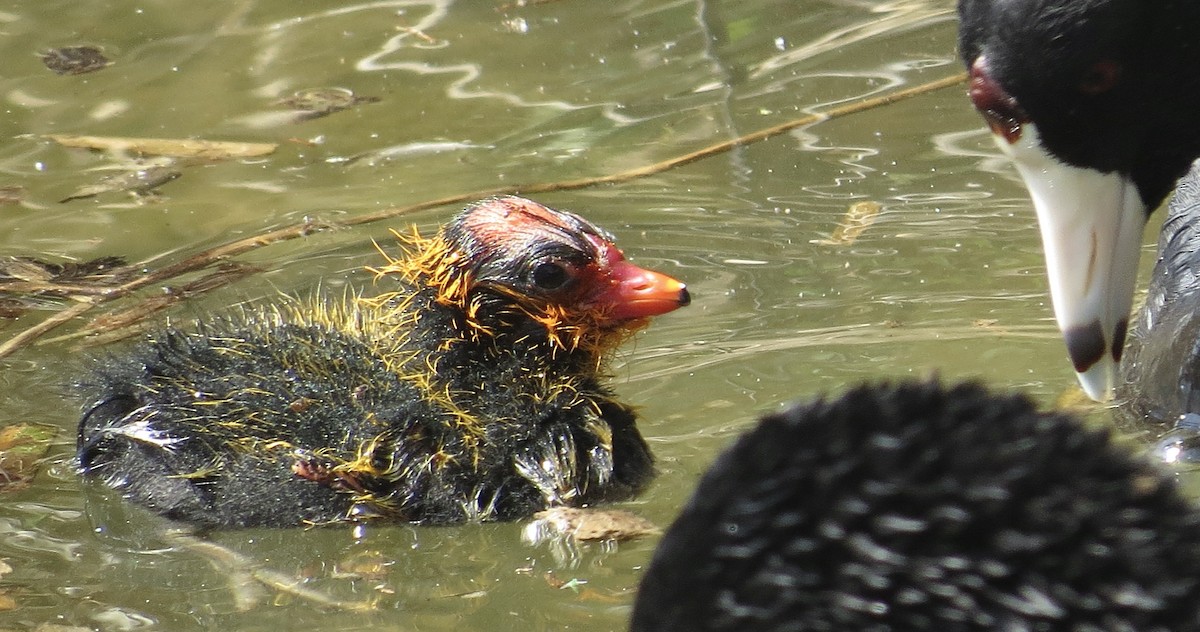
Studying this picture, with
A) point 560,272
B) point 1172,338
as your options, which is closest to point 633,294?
point 560,272

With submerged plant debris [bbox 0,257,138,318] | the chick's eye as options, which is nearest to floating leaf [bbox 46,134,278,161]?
submerged plant debris [bbox 0,257,138,318]

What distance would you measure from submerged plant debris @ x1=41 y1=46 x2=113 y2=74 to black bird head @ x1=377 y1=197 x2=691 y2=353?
344cm

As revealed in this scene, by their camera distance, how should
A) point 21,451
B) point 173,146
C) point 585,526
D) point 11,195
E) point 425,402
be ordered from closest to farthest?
point 585,526 < point 425,402 < point 21,451 < point 11,195 < point 173,146

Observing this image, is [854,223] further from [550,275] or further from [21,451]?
[21,451]

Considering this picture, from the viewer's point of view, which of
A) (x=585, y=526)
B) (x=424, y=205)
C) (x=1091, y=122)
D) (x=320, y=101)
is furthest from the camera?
(x=320, y=101)

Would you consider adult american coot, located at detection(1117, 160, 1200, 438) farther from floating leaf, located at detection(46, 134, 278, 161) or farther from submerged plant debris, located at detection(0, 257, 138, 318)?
floating leaf, located at detection(46, 134, 278, 161)

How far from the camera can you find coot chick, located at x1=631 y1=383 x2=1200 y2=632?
2020 mm

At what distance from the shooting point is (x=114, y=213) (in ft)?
18.8

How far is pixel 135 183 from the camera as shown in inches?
235

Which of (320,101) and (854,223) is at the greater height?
(320,101)

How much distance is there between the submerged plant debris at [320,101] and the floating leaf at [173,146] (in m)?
0.33

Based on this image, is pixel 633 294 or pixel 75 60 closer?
pixel 633 294

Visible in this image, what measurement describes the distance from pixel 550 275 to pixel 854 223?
1.57m

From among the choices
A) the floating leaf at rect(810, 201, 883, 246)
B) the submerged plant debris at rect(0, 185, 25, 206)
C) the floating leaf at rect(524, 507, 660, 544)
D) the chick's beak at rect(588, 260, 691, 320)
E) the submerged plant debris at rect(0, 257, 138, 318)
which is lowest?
the floating leaf at rect(524, 507, 660, 544)
